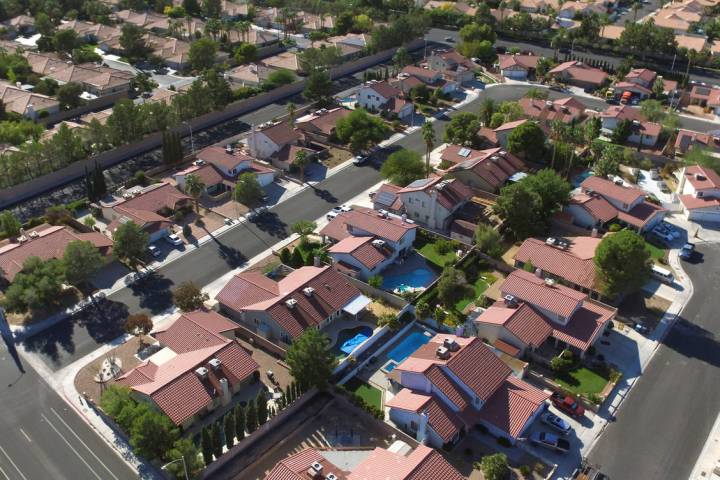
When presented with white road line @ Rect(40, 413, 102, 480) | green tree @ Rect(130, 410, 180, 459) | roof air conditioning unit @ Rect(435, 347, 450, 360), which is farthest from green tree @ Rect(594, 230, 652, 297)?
white road line @ Rect(40, 413, 102, 480)

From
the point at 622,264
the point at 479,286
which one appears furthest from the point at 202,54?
the point at 622,264

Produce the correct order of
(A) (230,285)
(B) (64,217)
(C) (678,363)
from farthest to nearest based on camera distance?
(B) (64,217), (A) (230,285), (C) (678,363)

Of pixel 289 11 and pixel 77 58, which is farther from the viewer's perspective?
pixel 289 11

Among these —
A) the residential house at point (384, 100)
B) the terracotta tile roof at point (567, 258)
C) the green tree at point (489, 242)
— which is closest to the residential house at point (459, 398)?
the terracotta tile roof at point (567, 258)

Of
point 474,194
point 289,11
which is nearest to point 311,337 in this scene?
point 474,194

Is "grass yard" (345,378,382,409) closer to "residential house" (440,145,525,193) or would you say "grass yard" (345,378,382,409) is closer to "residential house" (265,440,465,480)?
"residential house" (265,440,465,480)

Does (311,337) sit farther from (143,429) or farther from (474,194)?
(474,194)
